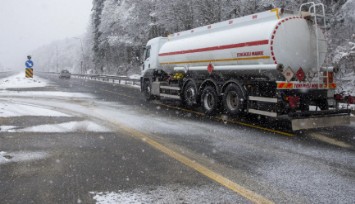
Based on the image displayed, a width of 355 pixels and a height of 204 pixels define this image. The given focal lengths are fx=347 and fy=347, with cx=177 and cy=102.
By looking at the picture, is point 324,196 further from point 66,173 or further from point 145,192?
point 66,173

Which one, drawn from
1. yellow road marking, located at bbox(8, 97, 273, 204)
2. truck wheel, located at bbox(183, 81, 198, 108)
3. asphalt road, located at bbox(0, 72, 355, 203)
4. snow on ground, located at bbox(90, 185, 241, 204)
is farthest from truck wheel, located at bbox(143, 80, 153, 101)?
snow on ground, located at bbox(90, 185, 241, 204)

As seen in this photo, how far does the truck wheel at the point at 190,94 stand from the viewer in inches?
534

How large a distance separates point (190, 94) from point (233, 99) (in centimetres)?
288

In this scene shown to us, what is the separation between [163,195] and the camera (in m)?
4.30

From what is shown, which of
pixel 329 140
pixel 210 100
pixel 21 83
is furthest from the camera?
pixel 21 83

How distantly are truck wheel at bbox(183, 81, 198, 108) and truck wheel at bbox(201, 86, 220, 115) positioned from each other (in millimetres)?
669

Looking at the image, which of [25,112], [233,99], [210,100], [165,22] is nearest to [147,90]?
[210,100]

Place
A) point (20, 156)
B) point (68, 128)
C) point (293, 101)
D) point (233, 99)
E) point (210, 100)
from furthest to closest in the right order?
point (210, 100), point (233, 99), point (68, 128), point (293, 101), point (20, 156)

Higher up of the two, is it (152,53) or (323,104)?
(152,53)

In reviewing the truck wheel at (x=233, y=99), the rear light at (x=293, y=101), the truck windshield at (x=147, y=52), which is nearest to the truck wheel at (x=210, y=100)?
the truck wheel at (x=233, y=99)

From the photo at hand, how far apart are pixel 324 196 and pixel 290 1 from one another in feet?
86.8

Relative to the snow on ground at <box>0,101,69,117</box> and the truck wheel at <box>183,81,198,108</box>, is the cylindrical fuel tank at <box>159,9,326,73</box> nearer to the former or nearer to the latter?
the truck wheel at <box>183,81,198,108</box>

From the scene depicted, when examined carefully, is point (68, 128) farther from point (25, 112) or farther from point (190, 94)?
point (190, 94)

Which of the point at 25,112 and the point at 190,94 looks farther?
the point at 190,94
